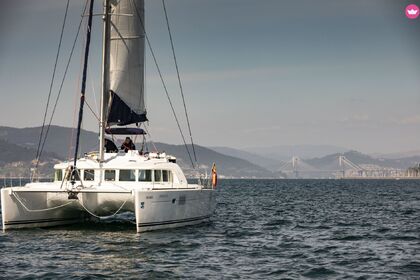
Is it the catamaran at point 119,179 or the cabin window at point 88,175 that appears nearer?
the catamaran at point 119,179

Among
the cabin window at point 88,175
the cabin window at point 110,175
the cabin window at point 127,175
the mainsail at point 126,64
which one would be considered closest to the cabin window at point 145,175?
the cabin window at point 127,175

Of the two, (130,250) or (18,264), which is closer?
(18,264)

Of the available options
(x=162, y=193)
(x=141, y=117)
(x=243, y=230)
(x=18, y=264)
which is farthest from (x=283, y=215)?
(x=18, y=264)

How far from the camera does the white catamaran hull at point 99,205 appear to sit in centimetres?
2484

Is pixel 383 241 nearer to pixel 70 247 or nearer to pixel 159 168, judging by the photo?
pixel 159 168

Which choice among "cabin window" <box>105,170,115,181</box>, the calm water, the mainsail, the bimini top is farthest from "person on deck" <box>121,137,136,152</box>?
the calm water

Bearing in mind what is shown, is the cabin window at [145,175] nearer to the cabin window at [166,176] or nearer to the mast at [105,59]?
the cabin window at [166,176]

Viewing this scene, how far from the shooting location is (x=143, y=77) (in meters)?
30.9

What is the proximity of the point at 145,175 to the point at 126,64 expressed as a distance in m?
6.23

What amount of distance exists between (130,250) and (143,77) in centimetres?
1165

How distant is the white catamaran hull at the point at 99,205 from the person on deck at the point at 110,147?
11.6ft

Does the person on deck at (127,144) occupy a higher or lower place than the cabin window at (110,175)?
higher

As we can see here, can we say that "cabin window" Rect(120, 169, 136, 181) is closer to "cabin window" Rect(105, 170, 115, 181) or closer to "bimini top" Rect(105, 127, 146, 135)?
"cabin window" Rect(105, 170, 115, 181)

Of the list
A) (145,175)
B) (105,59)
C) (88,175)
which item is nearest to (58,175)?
(88,175)
